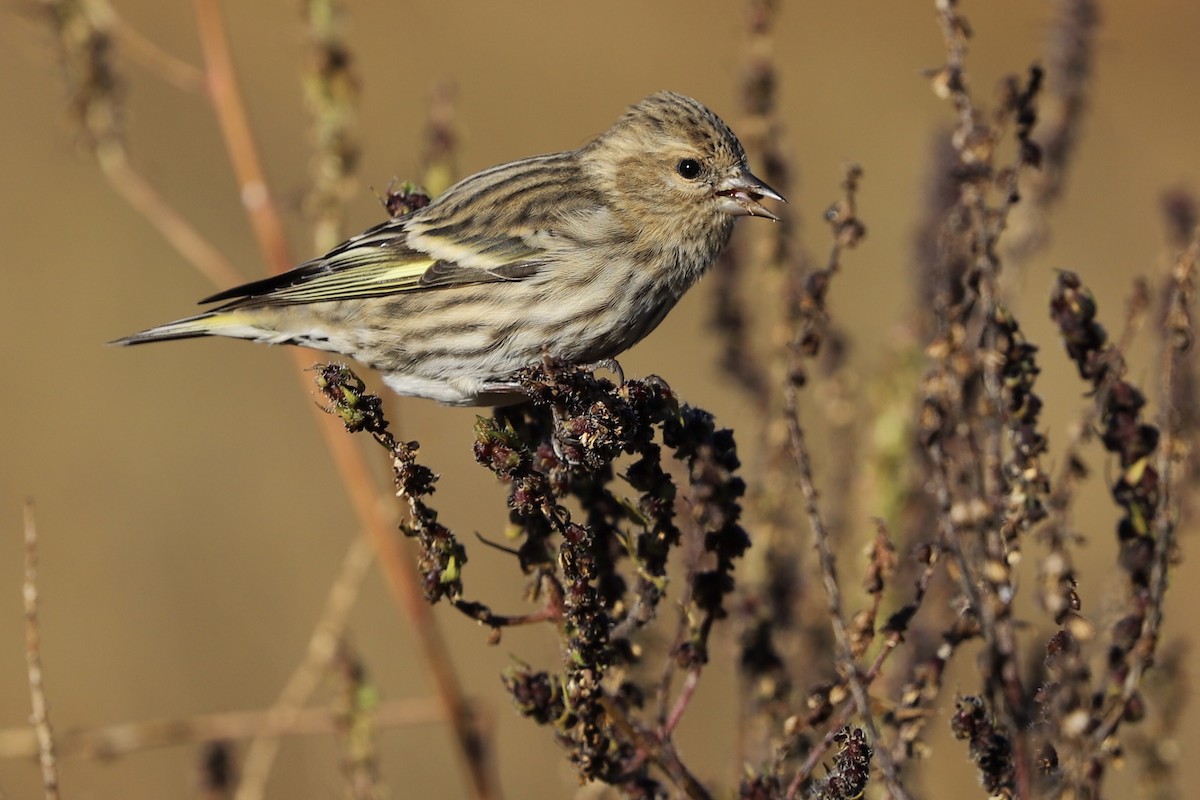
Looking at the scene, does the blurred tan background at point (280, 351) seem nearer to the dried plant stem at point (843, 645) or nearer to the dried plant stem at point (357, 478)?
the dried plant stem at point (357, 478)

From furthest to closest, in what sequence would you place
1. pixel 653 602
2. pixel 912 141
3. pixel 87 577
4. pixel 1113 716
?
pixel 912 141 → pixel 87 577 → pixel 653 602 → pixel 1113 716

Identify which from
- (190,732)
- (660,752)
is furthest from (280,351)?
(660,752)

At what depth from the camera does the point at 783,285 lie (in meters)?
3.92

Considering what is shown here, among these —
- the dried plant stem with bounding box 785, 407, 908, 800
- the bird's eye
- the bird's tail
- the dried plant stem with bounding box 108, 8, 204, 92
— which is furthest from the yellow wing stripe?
the dried plant stem with bounding box 785, 407, 908, 800

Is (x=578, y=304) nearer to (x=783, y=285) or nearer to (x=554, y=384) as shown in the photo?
(x=783, y=285)

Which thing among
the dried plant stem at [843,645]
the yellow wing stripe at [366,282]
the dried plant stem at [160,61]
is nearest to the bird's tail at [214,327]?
the yellow wing stripe at [366,282]

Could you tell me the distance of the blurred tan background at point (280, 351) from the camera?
775 cm

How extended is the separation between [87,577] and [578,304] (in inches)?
234

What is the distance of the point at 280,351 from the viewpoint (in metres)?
10.8

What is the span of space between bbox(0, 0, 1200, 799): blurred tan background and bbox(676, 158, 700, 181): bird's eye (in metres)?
0.31

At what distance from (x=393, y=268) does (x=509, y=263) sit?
36 centimetres

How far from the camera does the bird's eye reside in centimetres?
405

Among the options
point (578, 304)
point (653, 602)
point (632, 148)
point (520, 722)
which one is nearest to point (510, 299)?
point (578, 304)

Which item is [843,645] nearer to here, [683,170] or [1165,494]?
[1165,494]
